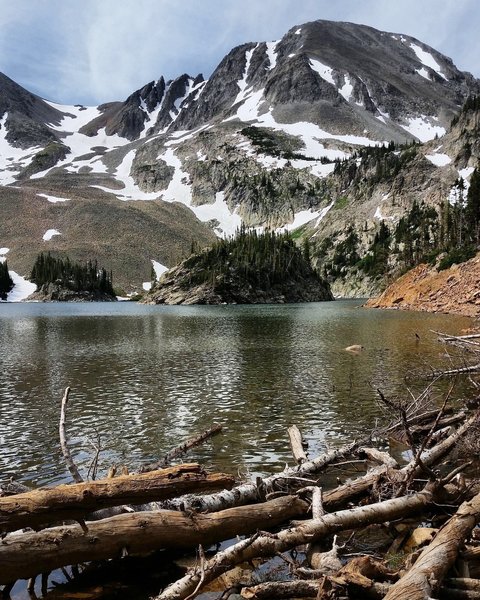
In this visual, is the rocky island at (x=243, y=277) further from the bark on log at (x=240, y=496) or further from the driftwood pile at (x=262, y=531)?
the driftwood pile at (x=262, y=531)

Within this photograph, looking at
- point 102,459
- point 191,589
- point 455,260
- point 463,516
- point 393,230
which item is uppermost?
point 393,230

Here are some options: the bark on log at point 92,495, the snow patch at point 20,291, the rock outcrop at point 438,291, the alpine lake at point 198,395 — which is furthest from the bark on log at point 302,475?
the snow patch at point 20,291

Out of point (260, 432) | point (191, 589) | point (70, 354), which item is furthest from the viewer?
point (70, 354)

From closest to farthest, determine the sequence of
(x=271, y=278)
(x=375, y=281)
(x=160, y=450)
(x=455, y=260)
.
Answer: (x=160, y=450) → (x=455, y=260) → (x=271, y=278) → (x=375, y=281)

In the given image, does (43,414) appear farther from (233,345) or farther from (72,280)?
(72,280)

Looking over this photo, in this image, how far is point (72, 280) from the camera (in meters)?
187

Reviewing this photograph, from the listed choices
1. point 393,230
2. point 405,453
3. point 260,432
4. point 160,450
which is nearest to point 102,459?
point 160,450

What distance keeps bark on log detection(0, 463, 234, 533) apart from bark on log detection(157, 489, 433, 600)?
1195 mm

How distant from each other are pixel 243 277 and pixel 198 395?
12629cm

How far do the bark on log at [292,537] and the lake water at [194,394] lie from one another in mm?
4744

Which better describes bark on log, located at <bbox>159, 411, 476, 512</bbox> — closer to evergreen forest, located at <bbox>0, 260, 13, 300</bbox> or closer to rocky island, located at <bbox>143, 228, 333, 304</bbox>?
rocky island, located at <bbox>143, 228, 333, 304</bbox>

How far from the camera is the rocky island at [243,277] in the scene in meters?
144

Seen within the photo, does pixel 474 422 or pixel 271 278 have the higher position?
pixel 271 278

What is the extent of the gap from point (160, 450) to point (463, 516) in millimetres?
10057
